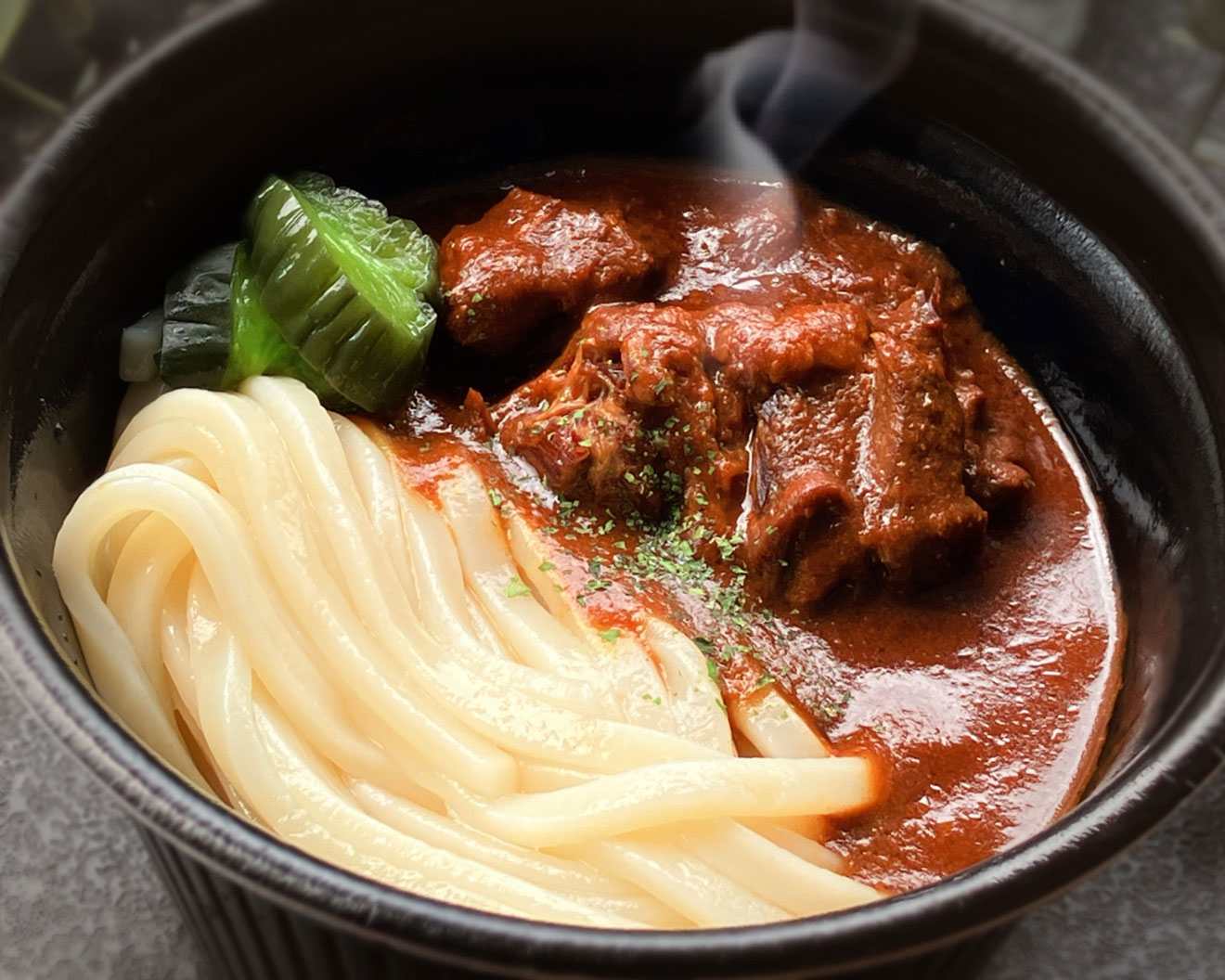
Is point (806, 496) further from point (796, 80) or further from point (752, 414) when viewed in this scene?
point (796, 80)

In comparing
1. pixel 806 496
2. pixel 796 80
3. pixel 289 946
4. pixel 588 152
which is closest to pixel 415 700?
pixel 289 946

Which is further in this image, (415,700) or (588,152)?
(588,152)

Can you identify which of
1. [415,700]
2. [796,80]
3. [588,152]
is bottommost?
[415,700]

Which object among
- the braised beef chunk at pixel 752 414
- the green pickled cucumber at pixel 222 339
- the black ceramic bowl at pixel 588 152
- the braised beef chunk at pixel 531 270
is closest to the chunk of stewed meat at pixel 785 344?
the braised beef chunk at pixel 752 414

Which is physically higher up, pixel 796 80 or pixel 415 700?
pixel 796 80

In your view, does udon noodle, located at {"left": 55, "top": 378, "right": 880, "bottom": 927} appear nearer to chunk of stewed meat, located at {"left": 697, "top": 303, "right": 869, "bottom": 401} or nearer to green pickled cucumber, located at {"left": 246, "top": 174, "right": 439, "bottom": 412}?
green pickled cucumber, located at {"left": 246, "top": 174, "right": 439, "bottom": 412}

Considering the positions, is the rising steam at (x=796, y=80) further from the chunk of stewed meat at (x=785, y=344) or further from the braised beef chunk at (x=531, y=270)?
the chunk of stewed meat at (x=785, y=344)

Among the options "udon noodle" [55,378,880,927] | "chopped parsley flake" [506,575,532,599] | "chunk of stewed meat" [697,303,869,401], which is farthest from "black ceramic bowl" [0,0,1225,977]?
"chopped parsley flake" [506,575,532,599]

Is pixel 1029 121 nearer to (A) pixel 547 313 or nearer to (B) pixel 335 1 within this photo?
(A) pixel 547 313
